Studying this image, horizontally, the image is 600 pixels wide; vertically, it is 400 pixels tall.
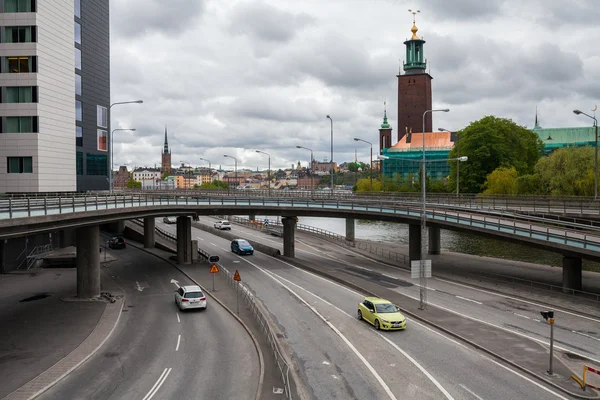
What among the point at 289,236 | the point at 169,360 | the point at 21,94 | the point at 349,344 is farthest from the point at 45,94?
the point at 349,344

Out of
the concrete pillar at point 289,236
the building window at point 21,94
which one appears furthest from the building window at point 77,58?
the concrete pillar at point 289,236

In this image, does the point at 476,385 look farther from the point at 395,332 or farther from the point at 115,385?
the point at 115,385

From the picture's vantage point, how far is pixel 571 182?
200ft

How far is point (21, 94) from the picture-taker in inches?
1866

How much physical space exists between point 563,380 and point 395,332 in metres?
8.00

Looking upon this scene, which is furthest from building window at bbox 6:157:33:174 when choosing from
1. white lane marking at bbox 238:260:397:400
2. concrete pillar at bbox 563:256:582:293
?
concrete pillar at bbox 563:256:582:293

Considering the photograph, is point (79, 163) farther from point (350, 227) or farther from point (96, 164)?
point (350, 227)

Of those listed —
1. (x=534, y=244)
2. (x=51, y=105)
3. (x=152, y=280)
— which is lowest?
(x=152, y=280)

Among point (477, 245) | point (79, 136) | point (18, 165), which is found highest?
point (79, 136)

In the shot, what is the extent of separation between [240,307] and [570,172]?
161 ft

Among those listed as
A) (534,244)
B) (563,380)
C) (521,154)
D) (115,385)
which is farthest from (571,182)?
(115,385)

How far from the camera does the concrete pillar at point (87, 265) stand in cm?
3303

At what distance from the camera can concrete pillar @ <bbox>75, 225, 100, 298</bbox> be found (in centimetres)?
3303

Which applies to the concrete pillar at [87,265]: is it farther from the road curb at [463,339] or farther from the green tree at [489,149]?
the green tree at [489,149]
